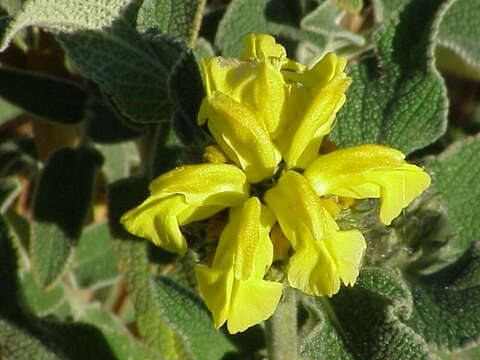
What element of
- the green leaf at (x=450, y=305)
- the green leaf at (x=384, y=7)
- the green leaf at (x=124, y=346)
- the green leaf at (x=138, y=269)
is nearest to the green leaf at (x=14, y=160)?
the green leaf at (x=138, y=269)

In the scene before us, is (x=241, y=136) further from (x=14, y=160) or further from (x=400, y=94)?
(x=14, y=160)

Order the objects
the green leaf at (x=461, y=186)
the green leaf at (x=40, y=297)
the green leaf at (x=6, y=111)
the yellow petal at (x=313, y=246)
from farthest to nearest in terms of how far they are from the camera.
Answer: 1. the green leaf at (x=6, y=111)
2. the green leaf at (x=40, y=297)
3. the green leaf at (x=461, y=186)
4. the yellow petal at (x=313, y=246)

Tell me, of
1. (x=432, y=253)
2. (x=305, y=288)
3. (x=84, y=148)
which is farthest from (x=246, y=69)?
(x=84, y=148)

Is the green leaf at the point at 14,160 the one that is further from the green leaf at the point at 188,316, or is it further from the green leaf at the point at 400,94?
the green leaf at the point at 400,94

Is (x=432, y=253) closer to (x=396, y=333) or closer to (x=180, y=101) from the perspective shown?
(x=396, y=333)

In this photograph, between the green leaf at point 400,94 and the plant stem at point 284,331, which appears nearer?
the plant stem at point 284,331

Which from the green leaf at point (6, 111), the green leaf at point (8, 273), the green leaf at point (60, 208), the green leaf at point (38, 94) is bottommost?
the green leaf at point (8, 273)
